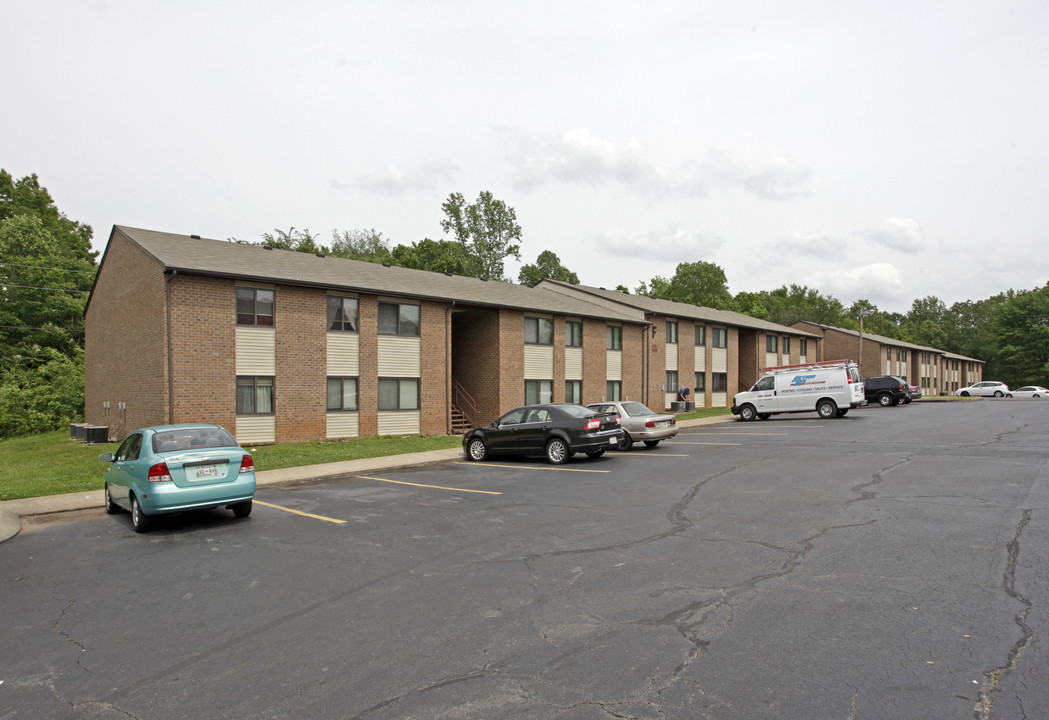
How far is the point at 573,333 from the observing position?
31.0 m

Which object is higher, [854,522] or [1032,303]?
[1032,303]

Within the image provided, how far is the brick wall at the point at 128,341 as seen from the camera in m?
19.8

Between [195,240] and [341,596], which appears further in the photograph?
[195,240]

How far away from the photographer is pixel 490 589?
5.97 m

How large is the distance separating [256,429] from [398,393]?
18.2 ft

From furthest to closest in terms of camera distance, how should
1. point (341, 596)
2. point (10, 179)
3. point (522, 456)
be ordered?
point (10, 179) → point (522, 456) → point (341, 596)

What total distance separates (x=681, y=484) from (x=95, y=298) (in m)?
27.9

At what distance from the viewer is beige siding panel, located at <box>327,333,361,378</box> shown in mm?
22516

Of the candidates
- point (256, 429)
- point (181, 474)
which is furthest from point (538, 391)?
point (181, 474)

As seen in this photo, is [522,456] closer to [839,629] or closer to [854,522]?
[854,522]

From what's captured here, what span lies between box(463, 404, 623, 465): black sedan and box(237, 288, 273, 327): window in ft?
28.8

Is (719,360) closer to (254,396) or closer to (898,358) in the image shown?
(254,396)

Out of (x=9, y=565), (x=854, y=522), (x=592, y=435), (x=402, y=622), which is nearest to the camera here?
(x=402, y=622)

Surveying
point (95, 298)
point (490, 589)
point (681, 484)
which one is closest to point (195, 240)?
point (95, 298)
